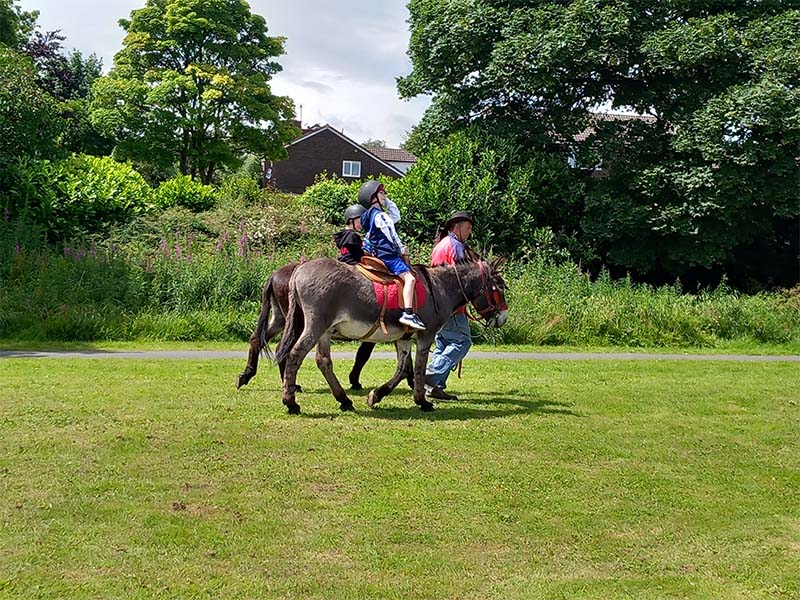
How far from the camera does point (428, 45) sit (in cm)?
2567

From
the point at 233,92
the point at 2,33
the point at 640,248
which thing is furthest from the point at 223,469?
the point at 233,92

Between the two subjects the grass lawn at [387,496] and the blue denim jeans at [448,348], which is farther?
the blue denim jeans at [448,348]

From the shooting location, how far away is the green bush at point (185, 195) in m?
26.1

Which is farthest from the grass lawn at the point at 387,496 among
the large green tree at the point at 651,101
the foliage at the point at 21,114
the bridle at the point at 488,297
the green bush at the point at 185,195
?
the foliage at the point at 21,114

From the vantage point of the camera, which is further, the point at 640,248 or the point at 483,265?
the point at 640,248

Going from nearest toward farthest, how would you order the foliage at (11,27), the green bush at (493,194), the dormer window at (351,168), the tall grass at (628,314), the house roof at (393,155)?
the tall grass at (628,314)
the green bush at (493,194)
the foliage at (11,27)
the dormer window at (351,168)
the house roof at (393,155)

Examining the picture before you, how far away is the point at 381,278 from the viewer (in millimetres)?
9703

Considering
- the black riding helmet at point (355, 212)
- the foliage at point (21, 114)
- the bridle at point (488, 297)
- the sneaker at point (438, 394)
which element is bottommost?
the sneaker at point (438, 394)

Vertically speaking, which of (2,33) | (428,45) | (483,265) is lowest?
(483,265)

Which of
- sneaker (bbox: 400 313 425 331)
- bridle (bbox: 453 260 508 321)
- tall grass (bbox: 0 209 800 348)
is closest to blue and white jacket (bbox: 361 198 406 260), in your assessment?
sneaker (bbox: 400 313 425 331)

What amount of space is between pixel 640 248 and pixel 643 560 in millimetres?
20598

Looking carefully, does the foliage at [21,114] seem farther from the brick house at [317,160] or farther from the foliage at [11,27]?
the brick house at [317,160]

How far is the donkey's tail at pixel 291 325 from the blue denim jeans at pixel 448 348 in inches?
75.0

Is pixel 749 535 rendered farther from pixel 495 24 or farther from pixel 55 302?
pixel 495 24
